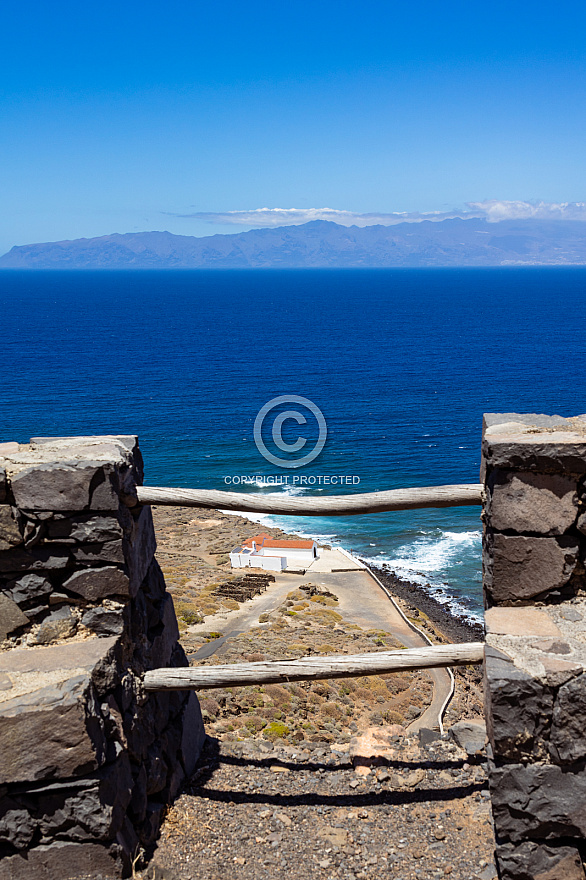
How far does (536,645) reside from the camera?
445cm

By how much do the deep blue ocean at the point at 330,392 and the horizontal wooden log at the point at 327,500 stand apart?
2841 cm

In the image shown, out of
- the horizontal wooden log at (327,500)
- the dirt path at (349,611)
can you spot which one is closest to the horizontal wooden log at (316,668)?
the horizontal wooden log at (327,500)

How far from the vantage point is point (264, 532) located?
4181 centimetres

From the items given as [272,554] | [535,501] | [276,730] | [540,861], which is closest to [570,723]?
[540,861]

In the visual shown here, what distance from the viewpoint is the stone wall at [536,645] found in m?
4.23

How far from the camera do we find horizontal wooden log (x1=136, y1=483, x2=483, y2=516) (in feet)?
17.9

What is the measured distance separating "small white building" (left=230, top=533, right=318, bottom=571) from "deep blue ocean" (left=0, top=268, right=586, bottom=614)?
16.5ft

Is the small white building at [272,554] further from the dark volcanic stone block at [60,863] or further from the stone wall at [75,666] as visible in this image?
the dark volcanic stone block at [60,863]

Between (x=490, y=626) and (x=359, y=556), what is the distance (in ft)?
114

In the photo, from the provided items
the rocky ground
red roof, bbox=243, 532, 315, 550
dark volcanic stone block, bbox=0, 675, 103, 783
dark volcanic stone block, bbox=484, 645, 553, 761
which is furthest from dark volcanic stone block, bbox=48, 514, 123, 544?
red roof, bbox=243, 532, 315, 550

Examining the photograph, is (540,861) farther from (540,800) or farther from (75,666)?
(75,666)

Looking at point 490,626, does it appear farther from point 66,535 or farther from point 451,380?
point 451,380

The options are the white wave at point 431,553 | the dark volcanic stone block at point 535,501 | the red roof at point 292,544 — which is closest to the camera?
the dark volcanic stone block at point 535,501

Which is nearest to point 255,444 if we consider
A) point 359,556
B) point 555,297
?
point 359,556
